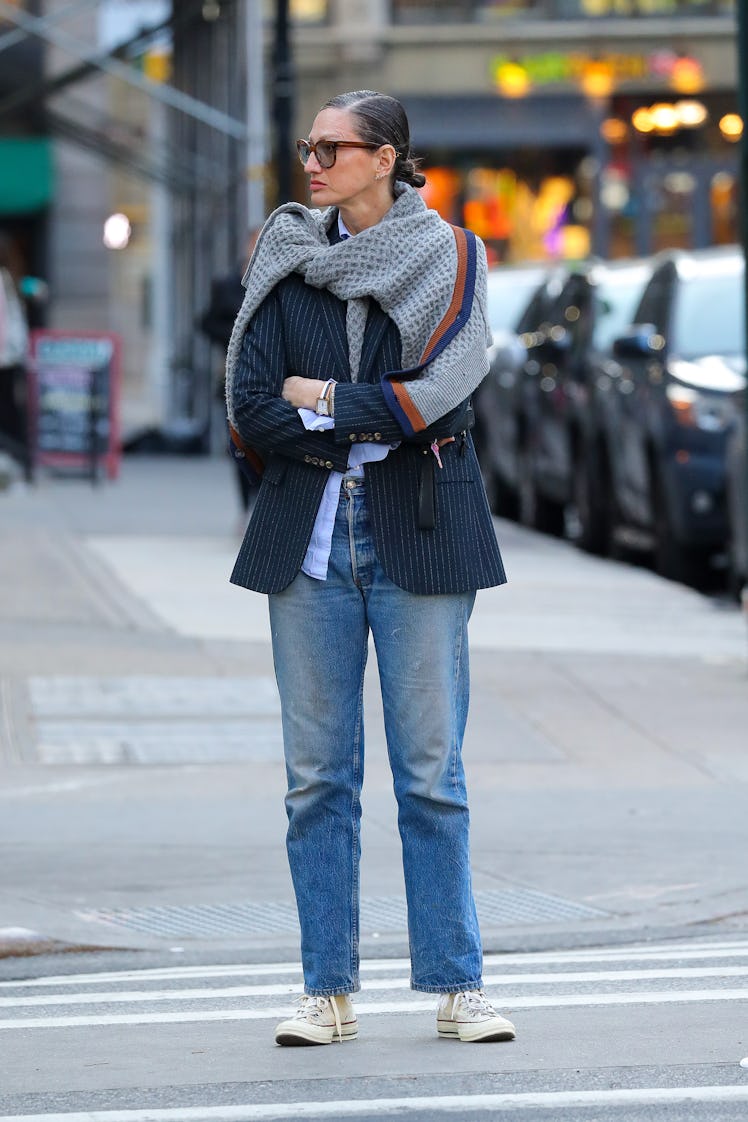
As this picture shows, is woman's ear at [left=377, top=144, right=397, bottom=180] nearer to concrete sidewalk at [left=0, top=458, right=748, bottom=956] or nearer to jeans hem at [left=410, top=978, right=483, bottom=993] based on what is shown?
jeans hem at [left=410, top=978, right=483, bottom=993]

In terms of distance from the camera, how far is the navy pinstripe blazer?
4.85m

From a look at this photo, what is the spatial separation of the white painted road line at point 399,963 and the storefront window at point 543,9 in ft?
102

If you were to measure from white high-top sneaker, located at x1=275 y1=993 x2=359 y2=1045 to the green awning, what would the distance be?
28.3 metres

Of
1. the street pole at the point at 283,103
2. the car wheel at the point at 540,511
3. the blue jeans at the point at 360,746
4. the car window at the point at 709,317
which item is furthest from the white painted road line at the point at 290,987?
the street pole at the point at 283,103

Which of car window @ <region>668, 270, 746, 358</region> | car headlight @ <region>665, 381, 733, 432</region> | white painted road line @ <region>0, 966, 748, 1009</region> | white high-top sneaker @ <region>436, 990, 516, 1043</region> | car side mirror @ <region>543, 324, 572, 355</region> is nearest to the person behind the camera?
white high-top sneaker @ <region>436, 990, 516, 1043</region>

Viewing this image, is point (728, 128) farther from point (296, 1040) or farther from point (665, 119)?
point (296, 1040)

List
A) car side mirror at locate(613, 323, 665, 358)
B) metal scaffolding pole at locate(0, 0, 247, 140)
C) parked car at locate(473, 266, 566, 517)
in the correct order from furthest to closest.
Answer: metal scaffolding pole at locate(0, 0, 247, 140)
parked car at locate(473, 266, 566, 517)
car side mirror at locate(613, 323, 665, 358)

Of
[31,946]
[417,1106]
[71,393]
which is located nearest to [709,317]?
[71,393]

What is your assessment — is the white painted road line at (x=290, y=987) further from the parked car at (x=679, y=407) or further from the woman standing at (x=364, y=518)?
the parked car at (x=679, y=407)

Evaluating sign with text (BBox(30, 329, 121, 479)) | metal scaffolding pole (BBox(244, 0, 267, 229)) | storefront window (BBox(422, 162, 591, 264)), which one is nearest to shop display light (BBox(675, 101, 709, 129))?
storefront window (BBox(422, 162, 591, 264))

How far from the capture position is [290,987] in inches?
228

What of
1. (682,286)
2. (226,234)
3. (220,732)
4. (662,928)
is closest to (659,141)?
(226,234)

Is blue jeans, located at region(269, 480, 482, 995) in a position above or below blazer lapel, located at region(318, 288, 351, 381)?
below

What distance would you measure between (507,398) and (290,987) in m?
14.3
